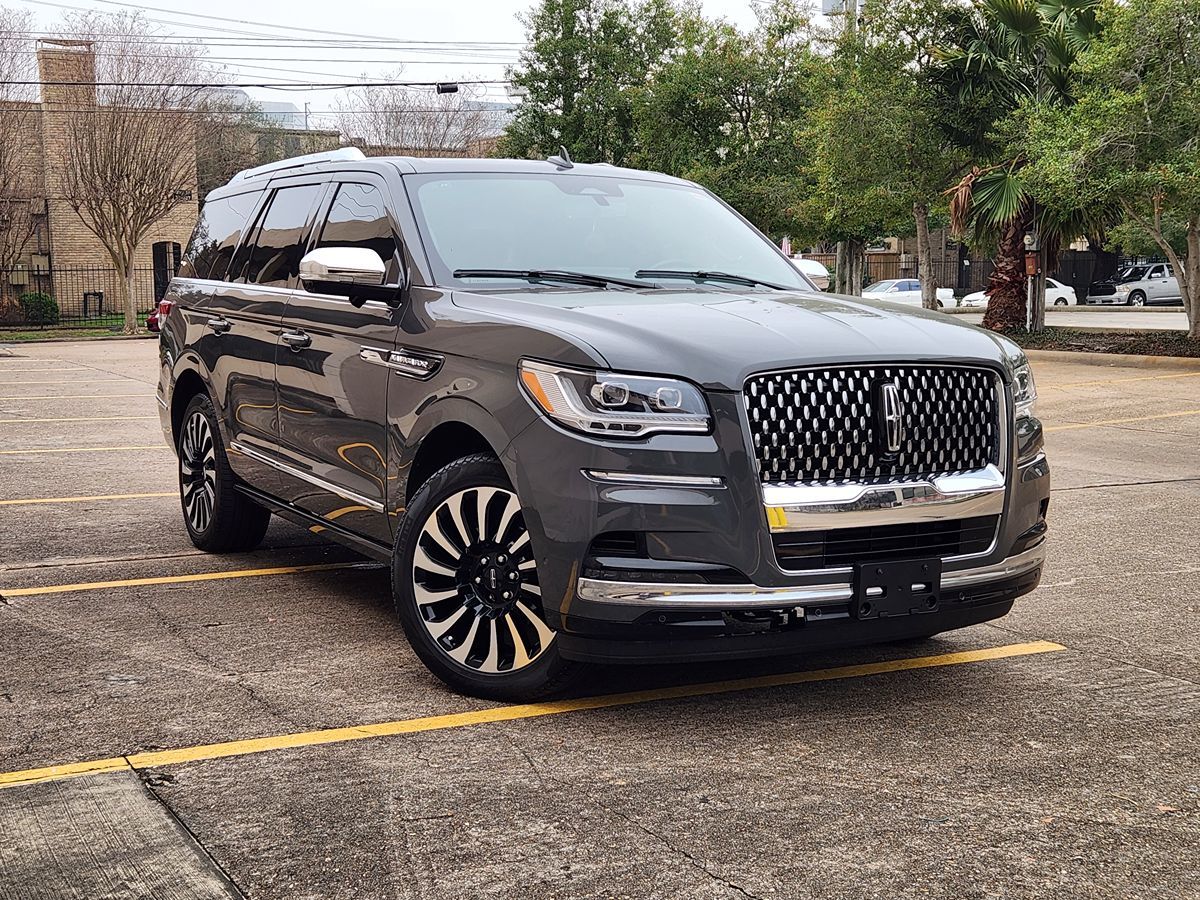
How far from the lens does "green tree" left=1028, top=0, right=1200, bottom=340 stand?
66.9 feet

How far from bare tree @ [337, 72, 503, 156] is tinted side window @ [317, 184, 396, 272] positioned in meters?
57.7

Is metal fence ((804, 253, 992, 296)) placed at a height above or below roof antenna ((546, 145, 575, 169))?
above

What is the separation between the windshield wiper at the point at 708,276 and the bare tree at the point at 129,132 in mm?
34870

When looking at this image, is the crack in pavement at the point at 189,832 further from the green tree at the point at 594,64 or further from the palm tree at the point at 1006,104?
the green tree at the point at 594,64

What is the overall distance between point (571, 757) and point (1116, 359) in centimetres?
1981

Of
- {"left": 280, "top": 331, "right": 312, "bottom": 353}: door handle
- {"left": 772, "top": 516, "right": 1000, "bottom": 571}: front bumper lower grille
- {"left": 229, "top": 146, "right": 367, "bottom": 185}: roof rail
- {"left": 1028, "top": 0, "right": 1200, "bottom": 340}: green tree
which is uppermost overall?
{"left": 1028, "top": 0, "right": 1200, "bottom": 340}: green tree

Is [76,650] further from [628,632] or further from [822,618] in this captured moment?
[822,618]

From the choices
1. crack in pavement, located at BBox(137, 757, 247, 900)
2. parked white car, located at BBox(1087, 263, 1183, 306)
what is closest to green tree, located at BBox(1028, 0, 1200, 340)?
crack in pavement, located at BBox(137, 757, 247, 900)

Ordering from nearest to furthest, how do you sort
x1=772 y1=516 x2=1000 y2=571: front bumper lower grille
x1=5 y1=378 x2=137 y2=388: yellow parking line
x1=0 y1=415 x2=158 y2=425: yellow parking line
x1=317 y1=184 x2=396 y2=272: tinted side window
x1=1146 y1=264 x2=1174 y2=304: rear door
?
x1=772 y1=516 x2=1000 y2=571: front bumper lower grille, x1=317 y1=184 x2=396 y2=272: tinted side window, x1=0 y1=415 x2=158 y2=425: yellow parking line, x1=5 y1=378 x2=137 y2=388: yellow parking line, x1=1146 y1=264 x2=1174 y2=304: rear door

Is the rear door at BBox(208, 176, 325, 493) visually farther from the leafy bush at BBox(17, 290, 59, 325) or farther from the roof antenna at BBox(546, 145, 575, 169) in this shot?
the leafy bush at BBox(17, 290, 59, 325)

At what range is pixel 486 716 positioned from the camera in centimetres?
468

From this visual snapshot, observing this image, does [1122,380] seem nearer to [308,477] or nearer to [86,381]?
[86,381]

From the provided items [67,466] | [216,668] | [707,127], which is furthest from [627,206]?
[707,127]

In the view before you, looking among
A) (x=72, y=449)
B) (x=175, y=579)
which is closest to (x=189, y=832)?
(x=175, y=579)
